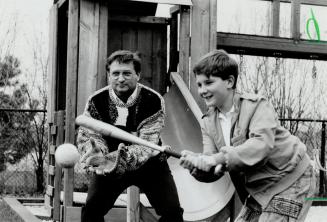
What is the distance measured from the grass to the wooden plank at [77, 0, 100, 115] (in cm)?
145

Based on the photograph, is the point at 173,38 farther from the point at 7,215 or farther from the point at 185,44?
the point at 7,215

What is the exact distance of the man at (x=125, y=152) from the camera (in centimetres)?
454

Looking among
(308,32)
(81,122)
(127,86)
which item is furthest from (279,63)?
(81,122)

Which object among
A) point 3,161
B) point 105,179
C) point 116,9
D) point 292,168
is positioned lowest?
point 3,161

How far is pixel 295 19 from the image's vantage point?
26.5 feet

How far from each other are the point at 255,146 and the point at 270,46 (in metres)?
4.78

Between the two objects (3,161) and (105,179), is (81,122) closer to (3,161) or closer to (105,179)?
(105,179)

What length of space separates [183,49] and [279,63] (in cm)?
517

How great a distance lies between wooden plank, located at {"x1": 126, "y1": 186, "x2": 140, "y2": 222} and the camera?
5.43 m

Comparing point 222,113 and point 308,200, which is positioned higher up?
point 222,113

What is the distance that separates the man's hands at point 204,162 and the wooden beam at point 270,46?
4260mm

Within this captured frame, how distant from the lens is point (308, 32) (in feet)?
27.0

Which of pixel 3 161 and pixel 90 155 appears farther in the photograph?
pixel 3 161

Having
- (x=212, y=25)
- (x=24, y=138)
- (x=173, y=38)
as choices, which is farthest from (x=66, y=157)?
(x=24, y=138)
